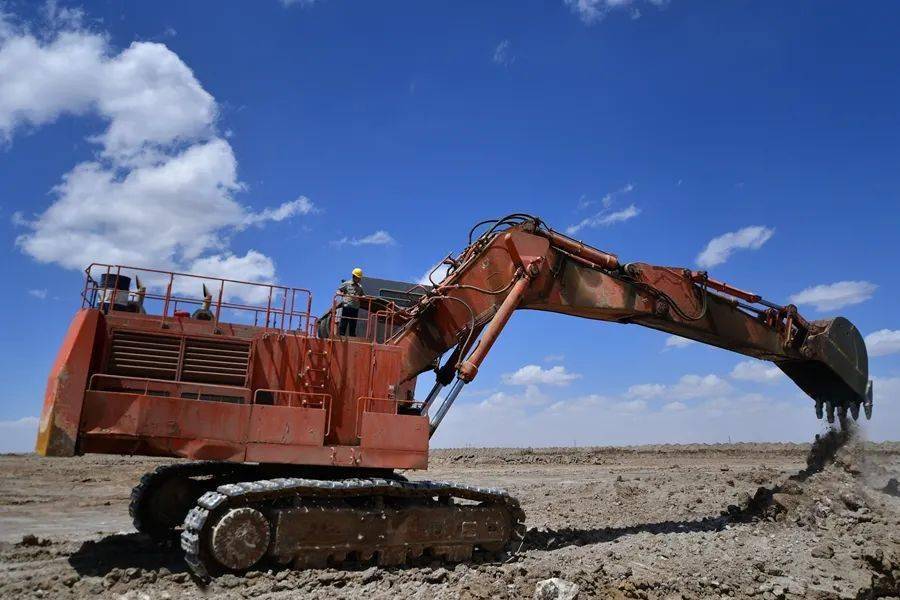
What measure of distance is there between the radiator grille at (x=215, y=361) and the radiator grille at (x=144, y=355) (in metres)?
0.16

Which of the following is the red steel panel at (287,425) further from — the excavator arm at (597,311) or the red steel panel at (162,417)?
the excavator arm at (597,311)

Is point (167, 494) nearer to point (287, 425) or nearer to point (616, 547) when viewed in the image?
point (287, 425)

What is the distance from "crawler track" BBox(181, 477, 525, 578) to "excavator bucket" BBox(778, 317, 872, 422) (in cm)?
757

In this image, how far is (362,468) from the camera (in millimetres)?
9305

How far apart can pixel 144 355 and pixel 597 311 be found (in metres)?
6.99

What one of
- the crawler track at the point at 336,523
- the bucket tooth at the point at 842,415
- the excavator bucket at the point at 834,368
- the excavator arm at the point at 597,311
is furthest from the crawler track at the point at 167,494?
the bucket tooth at the point at 842,415

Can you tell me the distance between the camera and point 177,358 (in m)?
8.73

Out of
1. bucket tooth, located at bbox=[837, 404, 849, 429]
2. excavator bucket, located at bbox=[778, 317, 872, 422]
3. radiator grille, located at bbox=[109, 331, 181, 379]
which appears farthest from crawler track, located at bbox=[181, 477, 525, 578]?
bucket tooth, located at bbox=[837, 404, 849, 429]

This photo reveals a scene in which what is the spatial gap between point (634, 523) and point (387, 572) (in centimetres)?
639

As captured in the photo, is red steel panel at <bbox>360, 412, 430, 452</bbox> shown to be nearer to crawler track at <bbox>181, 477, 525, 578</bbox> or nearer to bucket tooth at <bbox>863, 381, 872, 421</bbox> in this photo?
crawler track at <bbox>181, 477, 525, 578</bbox>

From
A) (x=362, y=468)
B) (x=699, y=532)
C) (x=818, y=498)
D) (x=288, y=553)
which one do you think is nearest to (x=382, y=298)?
(x=362, y=468)

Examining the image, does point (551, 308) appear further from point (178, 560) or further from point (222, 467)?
point (178, 560)

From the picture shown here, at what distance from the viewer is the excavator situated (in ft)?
26.3

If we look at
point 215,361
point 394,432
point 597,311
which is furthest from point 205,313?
point 597,311
